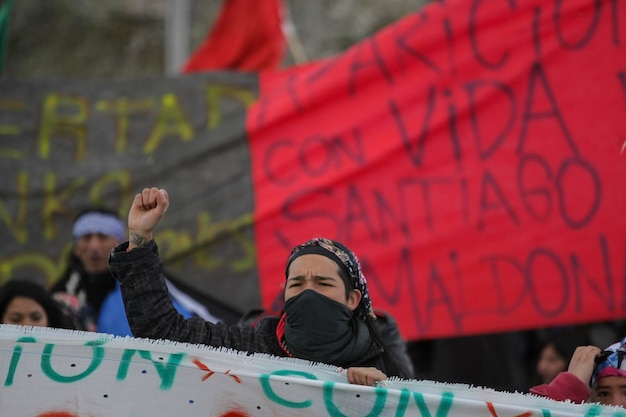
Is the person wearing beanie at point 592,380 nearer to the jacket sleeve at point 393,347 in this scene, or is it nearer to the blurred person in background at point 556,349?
the jacket sleeve at point 393,347

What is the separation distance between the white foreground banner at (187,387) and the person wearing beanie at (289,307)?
0.55 ft

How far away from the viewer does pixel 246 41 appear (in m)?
5.50

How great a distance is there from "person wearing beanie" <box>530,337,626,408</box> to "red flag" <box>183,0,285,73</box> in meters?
3.04

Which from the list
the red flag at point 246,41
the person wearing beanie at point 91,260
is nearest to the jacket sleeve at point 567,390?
the person wearing beanie at point 91,260

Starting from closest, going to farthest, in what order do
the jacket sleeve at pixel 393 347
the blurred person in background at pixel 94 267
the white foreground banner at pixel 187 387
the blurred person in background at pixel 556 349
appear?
1. the white foreground banner at pixel 187 387
2. the jacket sleeve at pixel 393 347
3. the blurred person in background at pixel 94 267
4. the blurred person in background at pixel 556 349

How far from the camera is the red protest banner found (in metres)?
3.96

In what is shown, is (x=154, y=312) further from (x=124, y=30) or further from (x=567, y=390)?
(x=124, y=30)

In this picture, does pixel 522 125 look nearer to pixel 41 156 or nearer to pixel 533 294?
pixel 533 294

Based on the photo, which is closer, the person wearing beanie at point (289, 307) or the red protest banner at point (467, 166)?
the person wearing beanie at point (289, 307)

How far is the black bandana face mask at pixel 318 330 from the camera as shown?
2.59 metres

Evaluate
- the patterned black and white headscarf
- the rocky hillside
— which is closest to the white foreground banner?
the patterned black and white headscarf

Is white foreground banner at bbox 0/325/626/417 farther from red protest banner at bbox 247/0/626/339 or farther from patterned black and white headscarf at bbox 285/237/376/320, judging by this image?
red protest banner at bbox 247/0/626/339

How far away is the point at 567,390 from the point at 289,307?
71 cm

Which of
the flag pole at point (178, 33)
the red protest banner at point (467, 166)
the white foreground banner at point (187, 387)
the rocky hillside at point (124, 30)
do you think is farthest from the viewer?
the rocky hillside at point (124, 30)
